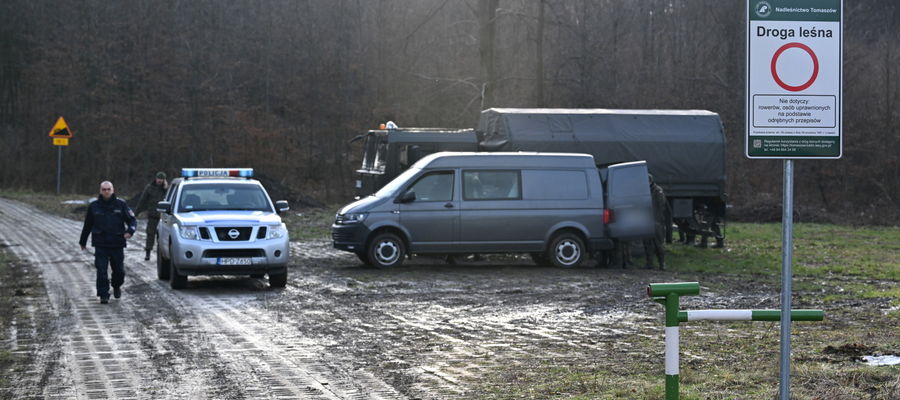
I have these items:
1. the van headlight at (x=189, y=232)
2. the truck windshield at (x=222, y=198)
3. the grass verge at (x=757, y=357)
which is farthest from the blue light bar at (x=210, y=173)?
the grass verge at (x=757, y=357)

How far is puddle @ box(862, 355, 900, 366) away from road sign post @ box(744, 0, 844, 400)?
415 centimetres

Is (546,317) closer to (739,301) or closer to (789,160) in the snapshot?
(739,301)

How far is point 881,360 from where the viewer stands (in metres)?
9.12

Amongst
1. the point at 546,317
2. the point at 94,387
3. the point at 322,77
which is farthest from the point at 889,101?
the point at 94,387

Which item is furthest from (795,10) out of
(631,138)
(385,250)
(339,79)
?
(339,79)

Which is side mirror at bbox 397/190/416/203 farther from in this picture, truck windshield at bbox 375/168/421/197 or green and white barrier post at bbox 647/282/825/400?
green and white barrier post at bbox 647/282/825/400

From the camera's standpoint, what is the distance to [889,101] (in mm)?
44938

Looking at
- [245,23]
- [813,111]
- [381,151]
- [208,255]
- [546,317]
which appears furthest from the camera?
[245,23]

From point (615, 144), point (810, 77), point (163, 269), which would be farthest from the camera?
point (615, 144)

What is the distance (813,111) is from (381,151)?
768 inches

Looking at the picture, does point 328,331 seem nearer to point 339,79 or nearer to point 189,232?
point 189,232

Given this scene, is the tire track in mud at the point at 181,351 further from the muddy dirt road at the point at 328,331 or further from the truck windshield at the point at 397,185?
the truck windshield at the point at 397,185

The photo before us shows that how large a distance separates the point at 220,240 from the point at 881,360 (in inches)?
405

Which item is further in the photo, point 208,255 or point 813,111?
point 208,255
